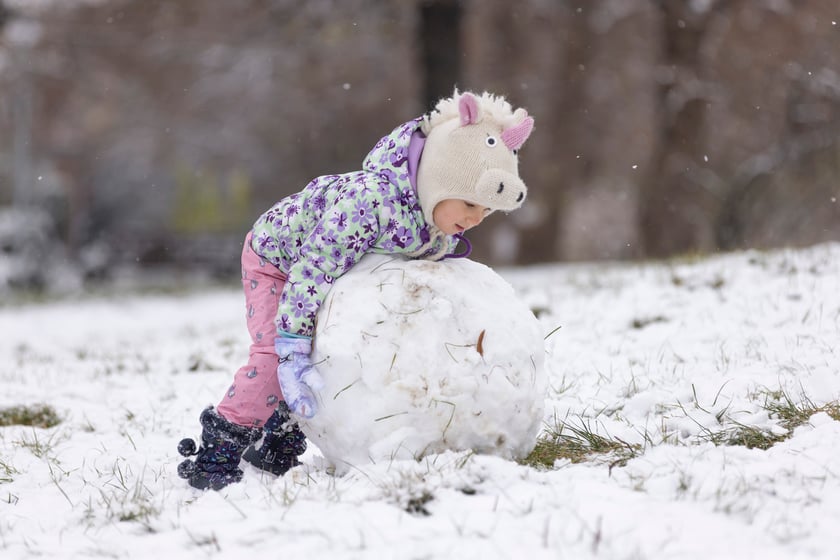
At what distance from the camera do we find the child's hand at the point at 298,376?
3.36m

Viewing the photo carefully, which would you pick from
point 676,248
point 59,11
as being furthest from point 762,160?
point 59,11

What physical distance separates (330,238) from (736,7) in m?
13.3

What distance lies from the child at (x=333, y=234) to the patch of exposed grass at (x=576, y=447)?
90cm

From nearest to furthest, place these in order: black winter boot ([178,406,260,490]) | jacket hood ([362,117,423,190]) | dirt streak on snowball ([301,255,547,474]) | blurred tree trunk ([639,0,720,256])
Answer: dirt streak on snowball ([301,255,547,474]) → jacket hood ([362,117,423,190]) → black winter boot ([178,406,260,490]) → blurred tree trunk ([639,0,720,256])

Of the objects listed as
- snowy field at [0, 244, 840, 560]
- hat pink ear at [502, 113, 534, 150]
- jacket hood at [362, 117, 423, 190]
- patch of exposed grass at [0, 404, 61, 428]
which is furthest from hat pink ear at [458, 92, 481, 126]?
patch of exposed grass at [0, 404, 61, 428]

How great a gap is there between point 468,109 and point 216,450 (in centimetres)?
178

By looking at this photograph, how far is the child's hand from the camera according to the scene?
3359 millimetres

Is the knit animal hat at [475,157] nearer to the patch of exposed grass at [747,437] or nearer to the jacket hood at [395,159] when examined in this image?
the jacket hood at [395,159]

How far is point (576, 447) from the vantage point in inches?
146

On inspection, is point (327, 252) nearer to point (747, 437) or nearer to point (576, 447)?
point (576, 447)

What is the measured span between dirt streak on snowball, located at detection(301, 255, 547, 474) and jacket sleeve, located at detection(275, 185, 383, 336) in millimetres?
66

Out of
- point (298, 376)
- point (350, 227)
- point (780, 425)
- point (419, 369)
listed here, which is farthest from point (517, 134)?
point (780, 425)

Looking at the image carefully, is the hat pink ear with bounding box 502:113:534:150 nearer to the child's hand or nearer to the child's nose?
the child's nose

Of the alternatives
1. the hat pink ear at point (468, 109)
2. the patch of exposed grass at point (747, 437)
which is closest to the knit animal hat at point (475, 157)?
the hat pink ear at point (468, 109)
